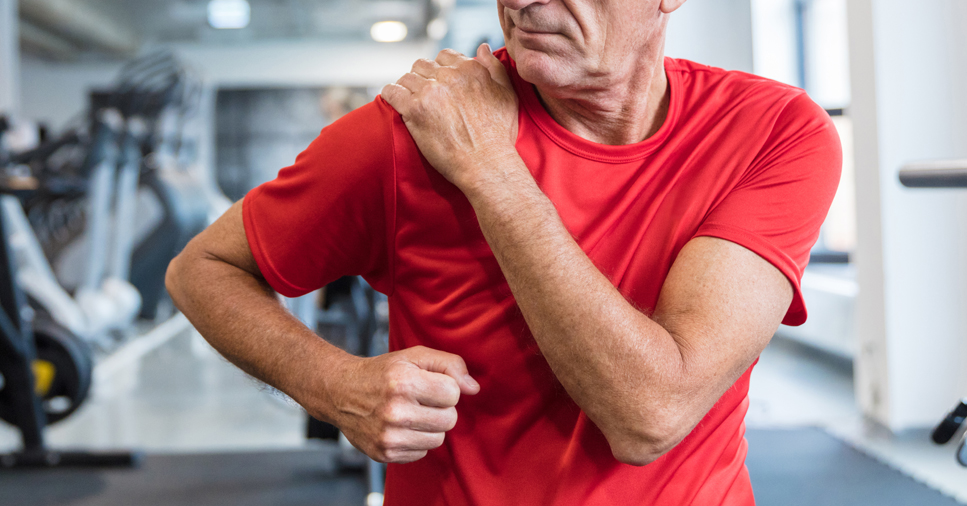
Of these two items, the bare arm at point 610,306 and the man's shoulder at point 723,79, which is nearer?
the bare arm at point 610,306

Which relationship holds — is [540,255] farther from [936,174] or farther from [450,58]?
[936,174]

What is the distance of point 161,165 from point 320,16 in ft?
16.2

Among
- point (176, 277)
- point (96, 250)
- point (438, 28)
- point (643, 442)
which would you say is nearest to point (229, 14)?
point (438, 28)

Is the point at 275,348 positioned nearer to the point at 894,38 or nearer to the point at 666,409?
the point at 666,409

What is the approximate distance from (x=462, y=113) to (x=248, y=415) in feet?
10.9

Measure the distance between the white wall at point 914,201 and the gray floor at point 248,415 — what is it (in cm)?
27

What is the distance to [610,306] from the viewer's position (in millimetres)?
678

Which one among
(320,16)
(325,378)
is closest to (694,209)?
(325,378)

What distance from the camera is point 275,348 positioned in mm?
829

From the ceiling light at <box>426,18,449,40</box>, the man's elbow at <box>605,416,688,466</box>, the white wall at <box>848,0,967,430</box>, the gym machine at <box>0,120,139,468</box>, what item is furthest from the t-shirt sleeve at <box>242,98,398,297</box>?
the ceiling light at <box>426,18,449,40</box>

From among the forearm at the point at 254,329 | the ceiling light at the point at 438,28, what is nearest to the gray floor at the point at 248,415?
the forearm at the point at 254,329

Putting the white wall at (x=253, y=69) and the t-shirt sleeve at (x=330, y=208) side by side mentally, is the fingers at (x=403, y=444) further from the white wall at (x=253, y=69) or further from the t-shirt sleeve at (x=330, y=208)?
the white wall at (x=253, y=69)

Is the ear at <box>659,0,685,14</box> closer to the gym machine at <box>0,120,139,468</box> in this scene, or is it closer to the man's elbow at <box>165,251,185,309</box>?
the man's elbow at <box>165,251,185,309</box>

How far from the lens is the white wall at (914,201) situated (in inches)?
113
